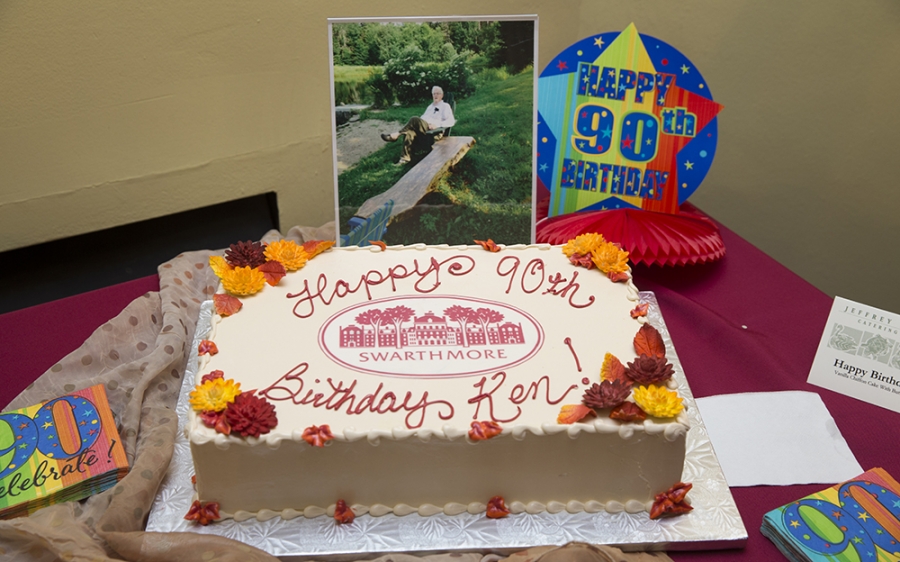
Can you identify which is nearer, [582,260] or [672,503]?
[672,503]

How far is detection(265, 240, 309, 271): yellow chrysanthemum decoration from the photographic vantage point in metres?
1.98

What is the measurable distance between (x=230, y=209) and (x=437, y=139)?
5.27ft

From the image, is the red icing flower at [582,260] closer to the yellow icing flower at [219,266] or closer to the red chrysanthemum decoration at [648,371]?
the red chrysanthemum decoration at [648,371]

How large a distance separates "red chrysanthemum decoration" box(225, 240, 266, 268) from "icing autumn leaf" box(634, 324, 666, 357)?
956 millimetres

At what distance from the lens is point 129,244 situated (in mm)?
3254

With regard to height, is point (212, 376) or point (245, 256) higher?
point (245, 256)

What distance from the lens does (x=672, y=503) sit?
1592mm

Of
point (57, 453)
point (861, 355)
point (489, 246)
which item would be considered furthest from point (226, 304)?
point (861, 355)

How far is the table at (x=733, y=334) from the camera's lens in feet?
6.19

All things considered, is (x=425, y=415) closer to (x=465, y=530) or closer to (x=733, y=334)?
(x=465, y=530)

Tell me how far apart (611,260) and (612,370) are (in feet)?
1.34

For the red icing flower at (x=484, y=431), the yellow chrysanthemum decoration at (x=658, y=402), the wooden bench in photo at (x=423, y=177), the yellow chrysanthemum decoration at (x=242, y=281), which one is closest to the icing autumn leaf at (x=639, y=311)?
the yellow chrysanthemum decoration at (x=658, y=402)

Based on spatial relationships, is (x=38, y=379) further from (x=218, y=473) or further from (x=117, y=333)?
(x=218, y=473)

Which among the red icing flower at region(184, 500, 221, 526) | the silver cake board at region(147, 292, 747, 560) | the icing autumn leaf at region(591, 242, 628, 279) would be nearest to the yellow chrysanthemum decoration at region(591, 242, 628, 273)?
the icing autumn leaf at region(591, 242, 628, 279)
